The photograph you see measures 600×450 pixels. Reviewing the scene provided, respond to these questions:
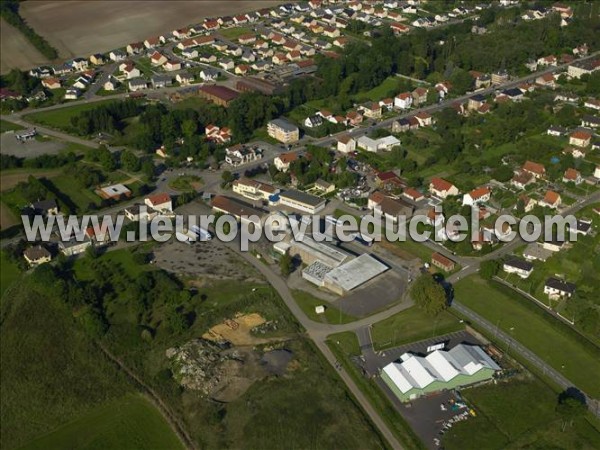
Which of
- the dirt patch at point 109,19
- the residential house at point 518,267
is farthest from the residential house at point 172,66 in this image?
the residential house at point 518,267

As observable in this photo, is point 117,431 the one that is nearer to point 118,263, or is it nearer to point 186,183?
point 118,263

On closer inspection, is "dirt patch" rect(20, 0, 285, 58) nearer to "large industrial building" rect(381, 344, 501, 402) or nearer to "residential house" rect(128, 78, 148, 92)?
"residential house" rect(128, 78, 148, 92)

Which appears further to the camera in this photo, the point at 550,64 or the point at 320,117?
the point at 550,64

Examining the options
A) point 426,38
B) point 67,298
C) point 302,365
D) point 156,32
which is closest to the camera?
point 302,365

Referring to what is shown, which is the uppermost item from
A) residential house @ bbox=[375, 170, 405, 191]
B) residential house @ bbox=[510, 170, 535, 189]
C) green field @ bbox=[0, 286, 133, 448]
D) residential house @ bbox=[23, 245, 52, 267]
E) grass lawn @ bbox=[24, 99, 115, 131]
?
residential house @ bbox=[510, 170, 535, 189]

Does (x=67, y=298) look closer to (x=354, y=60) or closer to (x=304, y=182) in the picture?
(x=304, y=182)

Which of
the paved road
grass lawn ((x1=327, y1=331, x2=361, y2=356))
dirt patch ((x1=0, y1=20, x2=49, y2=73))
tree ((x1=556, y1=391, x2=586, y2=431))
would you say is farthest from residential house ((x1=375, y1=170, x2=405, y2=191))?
dirt patch ((x1=0, y1=20, x2=49, y2=73))

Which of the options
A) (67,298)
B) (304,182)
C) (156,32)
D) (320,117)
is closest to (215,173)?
(304,182)

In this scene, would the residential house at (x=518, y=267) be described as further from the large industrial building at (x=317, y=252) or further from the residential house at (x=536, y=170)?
the residential house at (x=536, y=170)
